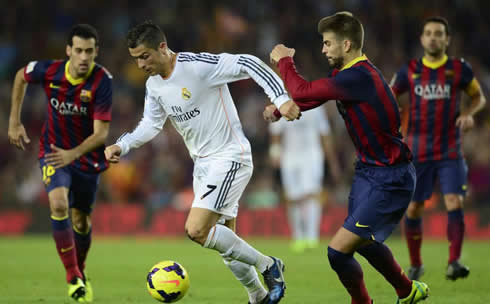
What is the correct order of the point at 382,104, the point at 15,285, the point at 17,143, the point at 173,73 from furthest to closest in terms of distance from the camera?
the point at 15,285, the point at 17,143, the point at 173,73, the point at 382,104

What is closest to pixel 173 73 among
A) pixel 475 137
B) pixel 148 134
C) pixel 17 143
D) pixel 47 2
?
pixel 148 134

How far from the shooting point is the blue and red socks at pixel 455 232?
8.28 metres

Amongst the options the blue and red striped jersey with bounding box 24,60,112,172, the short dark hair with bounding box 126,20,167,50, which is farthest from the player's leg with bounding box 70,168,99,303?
the short dark hair with bounding box 126,20,167,50

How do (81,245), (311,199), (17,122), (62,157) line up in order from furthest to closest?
(311,199), (81,245), (17,122), (62,157)

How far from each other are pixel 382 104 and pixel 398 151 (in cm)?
38

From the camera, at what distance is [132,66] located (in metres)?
19.6

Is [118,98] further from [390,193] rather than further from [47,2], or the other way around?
[390,193]

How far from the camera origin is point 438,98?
848cm

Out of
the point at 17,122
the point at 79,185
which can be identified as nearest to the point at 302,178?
the point at 79,185

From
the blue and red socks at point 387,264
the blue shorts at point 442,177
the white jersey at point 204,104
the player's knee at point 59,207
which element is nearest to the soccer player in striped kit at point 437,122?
the blue shorts at point 442,177

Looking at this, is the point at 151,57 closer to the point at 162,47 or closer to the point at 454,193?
the point at 162,47

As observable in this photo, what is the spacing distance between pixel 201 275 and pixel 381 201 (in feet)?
13.2

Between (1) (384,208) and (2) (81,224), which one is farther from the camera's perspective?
(2) (81,224)

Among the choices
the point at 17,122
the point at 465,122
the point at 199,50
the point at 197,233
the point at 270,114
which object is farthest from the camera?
the point at 199,50
